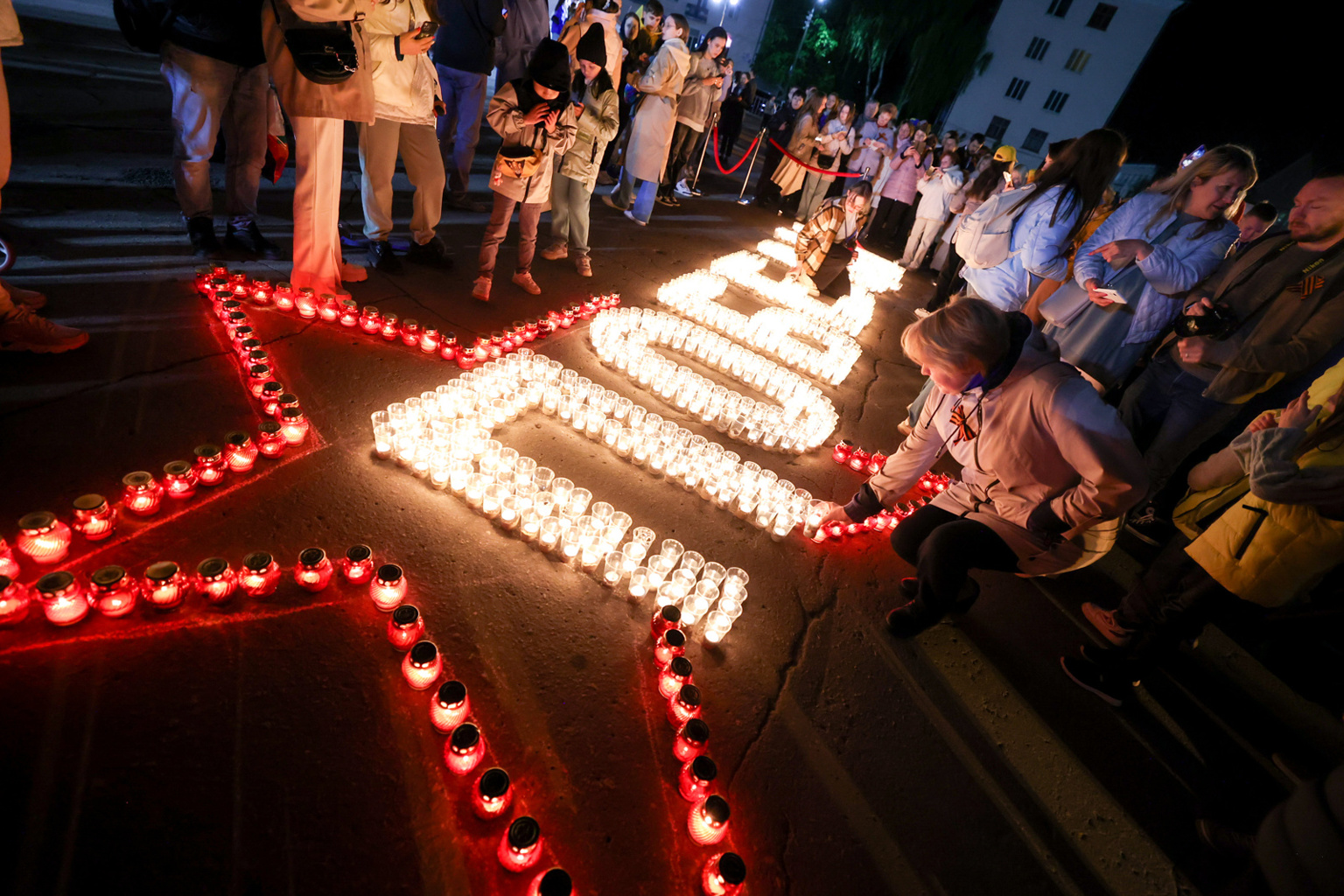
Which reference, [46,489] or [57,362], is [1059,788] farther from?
[57,362]

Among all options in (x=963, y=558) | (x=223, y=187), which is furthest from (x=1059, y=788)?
(x=223, y=187)

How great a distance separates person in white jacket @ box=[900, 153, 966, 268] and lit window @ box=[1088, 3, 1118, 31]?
106 ft

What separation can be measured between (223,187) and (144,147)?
1.50 m

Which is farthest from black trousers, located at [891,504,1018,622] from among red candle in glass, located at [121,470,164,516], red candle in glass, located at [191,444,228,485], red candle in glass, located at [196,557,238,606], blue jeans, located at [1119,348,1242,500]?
red candle in glass, located at [121,470,164,516]

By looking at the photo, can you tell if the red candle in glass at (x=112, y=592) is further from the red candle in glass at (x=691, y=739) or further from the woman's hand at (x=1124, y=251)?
the woman's hand at (x=1124, y=251)

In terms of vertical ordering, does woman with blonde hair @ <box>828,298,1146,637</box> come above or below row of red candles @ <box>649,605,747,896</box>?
above

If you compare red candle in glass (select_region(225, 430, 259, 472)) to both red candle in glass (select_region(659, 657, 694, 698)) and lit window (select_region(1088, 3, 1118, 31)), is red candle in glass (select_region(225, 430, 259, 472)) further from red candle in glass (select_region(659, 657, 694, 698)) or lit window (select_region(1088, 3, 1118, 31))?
lit window (select_region(1088, 3, 1118, 31))

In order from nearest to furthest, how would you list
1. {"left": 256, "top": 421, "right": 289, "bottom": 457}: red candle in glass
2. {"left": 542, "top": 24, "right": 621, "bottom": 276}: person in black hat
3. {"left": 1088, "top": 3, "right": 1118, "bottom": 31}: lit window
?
1. {"left": 256, "top": 421, "right": 289, "bottom": 457}: red candle in glass
2. {"left": 542, "top": 24, "right": 621, "bottom": 276}: person in black hat
3. {"left": 1088, "top": 3, "right": 1118, "bottom": 31}: lit window

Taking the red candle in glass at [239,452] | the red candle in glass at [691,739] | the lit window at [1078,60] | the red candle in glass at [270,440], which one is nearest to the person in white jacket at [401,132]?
the red candle in glass at [270,440]

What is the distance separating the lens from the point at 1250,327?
12.6 ft

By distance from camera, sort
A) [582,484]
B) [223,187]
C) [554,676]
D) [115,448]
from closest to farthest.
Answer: [554,676], [115,448], [582,484], [223,187]

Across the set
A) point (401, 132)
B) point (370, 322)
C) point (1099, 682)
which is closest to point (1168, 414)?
point (1099, 682)

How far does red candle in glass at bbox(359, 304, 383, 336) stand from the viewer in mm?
4578

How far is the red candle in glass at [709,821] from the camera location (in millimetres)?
2154
